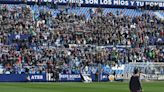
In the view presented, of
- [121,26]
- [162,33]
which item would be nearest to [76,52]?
[121,26]

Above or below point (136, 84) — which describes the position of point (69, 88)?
below

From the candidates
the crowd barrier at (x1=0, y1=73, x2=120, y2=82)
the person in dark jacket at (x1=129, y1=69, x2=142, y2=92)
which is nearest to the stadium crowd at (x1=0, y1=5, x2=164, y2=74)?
the crowd barrier at (x1=0, y1=73, x2=120, y2=82)

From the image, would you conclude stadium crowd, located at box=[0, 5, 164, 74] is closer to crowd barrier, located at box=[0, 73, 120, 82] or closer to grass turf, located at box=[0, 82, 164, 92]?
crowd barrier, located at box=[0, 73, 120, 82]

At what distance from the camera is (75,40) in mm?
59031

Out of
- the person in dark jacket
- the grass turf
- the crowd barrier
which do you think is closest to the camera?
the person in dark jacket

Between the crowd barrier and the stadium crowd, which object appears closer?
the crowd barrier

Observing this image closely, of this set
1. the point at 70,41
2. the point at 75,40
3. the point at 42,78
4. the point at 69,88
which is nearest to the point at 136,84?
the point at 69,88

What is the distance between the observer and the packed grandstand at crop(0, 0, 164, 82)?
175 ft

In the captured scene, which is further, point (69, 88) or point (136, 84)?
point (69, 88)

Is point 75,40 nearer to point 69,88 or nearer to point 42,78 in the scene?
point 42,78

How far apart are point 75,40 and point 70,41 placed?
68 cm

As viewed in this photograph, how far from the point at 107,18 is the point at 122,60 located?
9.14 metres

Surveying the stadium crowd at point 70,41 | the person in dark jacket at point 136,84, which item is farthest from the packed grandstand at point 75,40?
the person in dark jacket at point 136,84

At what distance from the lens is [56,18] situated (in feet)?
206
